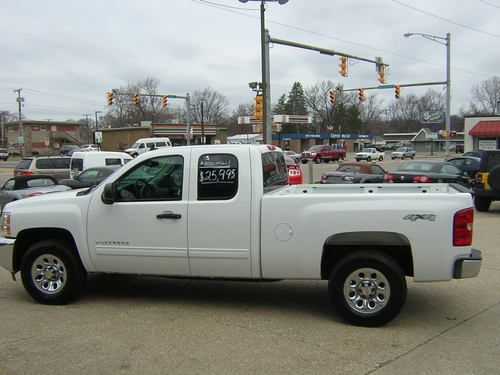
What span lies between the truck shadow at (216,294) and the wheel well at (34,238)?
29.9 inches

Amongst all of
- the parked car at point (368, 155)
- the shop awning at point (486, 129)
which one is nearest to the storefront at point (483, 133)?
the shop awning at point (486, 129)

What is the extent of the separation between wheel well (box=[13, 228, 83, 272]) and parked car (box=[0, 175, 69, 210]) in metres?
6.71

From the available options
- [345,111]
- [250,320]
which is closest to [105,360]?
[250,320]

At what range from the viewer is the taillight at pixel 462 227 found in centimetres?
470

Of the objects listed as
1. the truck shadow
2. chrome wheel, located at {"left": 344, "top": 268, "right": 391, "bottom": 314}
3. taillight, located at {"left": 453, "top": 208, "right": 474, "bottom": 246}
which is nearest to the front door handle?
the truck shadow

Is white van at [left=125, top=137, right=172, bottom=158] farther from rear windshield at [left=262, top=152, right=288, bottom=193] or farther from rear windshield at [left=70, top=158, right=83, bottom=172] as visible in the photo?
rear windshield at [left=262, top=152, right=288, bottom=193]

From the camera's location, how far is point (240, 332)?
4.80 meters

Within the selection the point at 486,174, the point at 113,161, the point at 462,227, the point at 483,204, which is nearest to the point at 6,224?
the point at 462,227

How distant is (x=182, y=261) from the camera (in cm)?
534

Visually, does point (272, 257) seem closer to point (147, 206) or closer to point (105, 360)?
point (147, 206)

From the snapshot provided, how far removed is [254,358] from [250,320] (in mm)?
979

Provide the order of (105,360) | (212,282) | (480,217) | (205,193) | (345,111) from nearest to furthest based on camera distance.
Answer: (105,360) → (205,193) → (212,282) → (480,217) → (345,111)

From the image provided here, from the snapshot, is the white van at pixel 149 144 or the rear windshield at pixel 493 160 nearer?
the rear windshield at pixel 493 160

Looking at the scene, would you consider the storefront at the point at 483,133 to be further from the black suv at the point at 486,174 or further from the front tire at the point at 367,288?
the front tire at the point at 367,288
